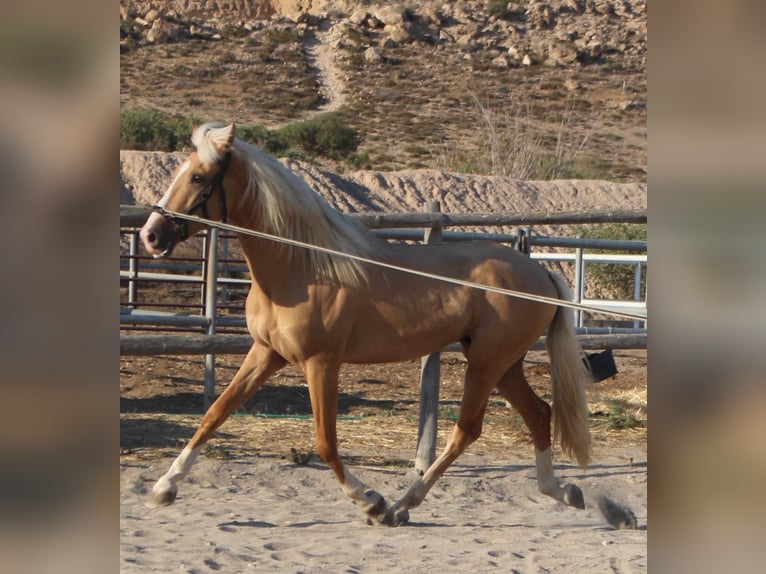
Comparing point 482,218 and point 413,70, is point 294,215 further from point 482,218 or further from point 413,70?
point 413,70

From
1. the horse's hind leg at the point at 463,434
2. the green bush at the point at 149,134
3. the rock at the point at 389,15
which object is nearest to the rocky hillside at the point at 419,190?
the green bush at the point at 149,134

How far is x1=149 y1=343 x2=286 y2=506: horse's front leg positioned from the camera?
169 inches

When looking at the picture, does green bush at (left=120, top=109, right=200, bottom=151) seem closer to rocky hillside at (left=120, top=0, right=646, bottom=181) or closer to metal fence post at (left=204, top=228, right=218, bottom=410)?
rocky hillside at (left=120, top=0, right=646, bottom=181)

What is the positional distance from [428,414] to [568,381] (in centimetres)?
122

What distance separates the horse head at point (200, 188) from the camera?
403 cm

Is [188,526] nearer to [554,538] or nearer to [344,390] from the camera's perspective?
[554,538]

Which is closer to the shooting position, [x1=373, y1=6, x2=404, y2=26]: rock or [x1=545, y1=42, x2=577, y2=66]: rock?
[x1=545, y1=42, x2=577, y2=66]: rock

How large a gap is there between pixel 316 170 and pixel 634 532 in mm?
15864

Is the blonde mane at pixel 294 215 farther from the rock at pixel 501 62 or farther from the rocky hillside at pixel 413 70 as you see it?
the rock at pixel 501 62

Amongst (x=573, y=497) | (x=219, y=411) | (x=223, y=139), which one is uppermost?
(x=223, y=139)

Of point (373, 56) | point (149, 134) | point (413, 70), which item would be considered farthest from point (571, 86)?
point (149, 134)

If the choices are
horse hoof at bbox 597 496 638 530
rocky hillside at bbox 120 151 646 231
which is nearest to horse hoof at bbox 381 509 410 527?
horse hoof at bbox 597 496 638 530

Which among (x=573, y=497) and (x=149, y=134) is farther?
(x=149, y=134)

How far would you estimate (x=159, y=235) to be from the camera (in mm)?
3979
